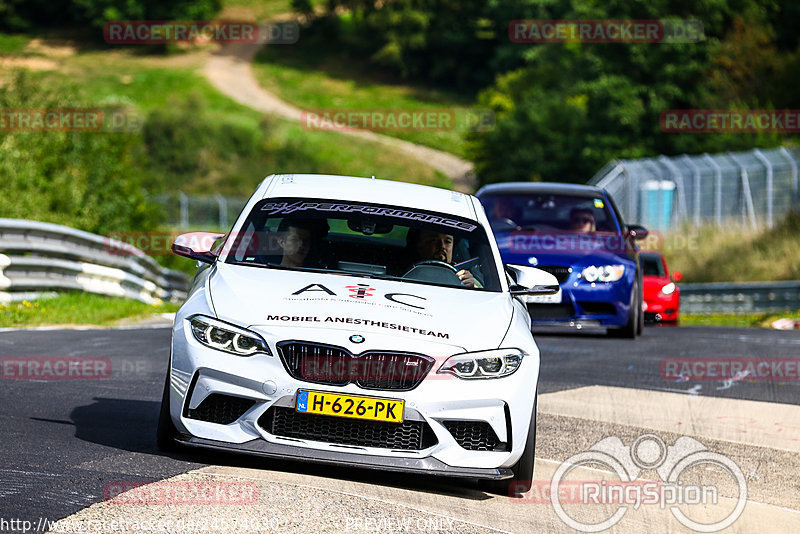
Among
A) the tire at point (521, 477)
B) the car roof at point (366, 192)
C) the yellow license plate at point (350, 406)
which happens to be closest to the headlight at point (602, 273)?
the car roof at point (366, 192)

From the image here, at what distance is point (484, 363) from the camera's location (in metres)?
6.52

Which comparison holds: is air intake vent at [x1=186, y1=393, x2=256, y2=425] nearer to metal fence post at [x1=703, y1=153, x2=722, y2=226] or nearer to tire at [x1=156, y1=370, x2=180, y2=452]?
tire at [x1=156, y1=370, x2=180, y2=452]

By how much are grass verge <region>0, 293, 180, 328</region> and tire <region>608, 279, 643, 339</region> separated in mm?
6301

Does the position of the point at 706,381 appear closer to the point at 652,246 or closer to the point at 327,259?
the point at 327,259

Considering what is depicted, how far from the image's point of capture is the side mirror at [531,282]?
7633 millimetres

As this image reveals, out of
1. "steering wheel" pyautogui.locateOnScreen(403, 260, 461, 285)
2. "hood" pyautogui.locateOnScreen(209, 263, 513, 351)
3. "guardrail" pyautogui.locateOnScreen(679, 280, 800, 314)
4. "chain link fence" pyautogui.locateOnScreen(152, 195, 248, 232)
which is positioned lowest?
"chain link fence" pyautogui.locateOnScreen(152, 195, 248, 232)

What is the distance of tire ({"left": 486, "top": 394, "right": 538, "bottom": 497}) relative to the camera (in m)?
6.68

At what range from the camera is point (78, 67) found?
109125mm

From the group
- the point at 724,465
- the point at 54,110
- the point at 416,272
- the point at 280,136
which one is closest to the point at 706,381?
the point at 724,465

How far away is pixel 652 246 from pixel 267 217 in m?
29.6

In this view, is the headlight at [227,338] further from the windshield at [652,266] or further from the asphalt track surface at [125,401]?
the windshield at [652,266]

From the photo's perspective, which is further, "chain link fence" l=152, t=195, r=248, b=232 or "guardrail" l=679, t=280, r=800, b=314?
"chain link fence" l=152, t=195, r=248, b=232
